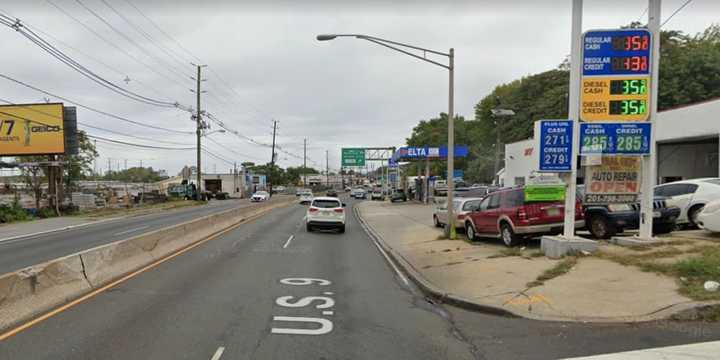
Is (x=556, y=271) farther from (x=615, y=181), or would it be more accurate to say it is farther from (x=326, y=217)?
(x=326, y=217)

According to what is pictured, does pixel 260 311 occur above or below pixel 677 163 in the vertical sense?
below

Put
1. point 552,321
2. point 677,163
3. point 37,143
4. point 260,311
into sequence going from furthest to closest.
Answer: point 37,143 → point 677,163 → point 260,311 → point 552,321

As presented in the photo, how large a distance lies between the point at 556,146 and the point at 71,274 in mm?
9945

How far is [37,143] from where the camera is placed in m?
35.3

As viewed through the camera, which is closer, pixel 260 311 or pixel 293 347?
pixel 293 347

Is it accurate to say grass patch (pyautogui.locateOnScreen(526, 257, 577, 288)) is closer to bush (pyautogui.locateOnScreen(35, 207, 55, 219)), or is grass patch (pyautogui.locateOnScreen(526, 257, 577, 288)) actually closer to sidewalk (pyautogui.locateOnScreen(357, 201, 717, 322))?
sidewalk (pyautogui.locateOnScreen(357, 201, 717, 322))

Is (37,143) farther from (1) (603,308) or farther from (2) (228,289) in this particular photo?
(1) (603,308)

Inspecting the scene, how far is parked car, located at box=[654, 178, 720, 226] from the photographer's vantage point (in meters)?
14.0

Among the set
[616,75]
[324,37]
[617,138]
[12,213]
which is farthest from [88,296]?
[12,213]

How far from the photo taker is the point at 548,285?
8.45 metres

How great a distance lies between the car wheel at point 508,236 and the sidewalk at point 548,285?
0.79 metres

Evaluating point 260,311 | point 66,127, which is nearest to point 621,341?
point 260,311

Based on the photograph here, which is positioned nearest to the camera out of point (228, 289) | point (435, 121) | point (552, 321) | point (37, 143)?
point (552, 321)

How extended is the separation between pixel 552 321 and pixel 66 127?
3824cm
